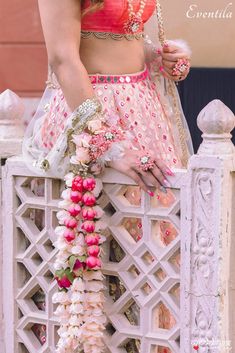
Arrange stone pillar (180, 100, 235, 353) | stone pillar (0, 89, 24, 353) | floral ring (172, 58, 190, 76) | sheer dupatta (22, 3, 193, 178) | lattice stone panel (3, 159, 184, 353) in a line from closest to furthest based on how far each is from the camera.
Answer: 1. stone pillar (180, 100, 235, 353)
2. lattice stone panel (3, 159, 184, 353)
3. sheer dupatta (22, 3, 193, 178)
4. stone pillar (0, 89, 24, 353)
5. floral ring (172, 58, 190, 76)

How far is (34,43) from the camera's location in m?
5.14

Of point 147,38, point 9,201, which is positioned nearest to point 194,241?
point 9,201

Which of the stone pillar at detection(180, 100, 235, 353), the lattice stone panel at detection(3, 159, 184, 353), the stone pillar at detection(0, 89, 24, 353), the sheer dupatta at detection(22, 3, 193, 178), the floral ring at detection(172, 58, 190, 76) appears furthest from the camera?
the floral ring at detection(172, 58, 190, 76)

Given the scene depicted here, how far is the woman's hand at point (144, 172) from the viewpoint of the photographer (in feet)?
6.25

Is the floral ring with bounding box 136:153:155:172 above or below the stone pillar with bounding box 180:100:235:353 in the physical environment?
above

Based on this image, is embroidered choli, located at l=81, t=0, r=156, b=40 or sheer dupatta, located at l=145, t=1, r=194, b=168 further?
sheer dupatta, located at l=145, t=1, r=194, b=168

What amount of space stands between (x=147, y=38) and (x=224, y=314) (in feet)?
2.93

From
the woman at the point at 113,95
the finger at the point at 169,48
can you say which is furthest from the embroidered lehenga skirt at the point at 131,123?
the finger at the point at 169,48

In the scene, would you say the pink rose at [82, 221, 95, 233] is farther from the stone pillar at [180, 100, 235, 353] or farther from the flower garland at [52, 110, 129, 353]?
the stone pillar at [180, 100, 235, 353]

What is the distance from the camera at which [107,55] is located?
2.20 metres

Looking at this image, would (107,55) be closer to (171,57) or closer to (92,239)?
(171,57)

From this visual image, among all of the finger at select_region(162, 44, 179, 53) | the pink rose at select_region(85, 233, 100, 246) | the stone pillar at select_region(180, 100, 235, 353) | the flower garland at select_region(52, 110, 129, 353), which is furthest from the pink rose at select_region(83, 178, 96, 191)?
the finger at select_region(162, 44, 179, 53)

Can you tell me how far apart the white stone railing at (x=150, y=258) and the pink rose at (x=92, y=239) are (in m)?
0.05

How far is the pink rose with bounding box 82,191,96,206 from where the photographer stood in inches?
78.2
